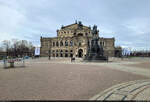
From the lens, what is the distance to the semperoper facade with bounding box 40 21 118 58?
2608 inches

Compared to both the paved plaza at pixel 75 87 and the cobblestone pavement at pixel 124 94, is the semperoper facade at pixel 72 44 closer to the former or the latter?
the paved plaza at pixel 75 87

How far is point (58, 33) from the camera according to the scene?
7969cm

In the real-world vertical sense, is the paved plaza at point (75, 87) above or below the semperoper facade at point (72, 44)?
below

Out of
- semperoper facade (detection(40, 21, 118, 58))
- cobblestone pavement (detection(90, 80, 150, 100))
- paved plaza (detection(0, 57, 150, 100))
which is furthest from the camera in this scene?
semperoper facade (detection(40, 21, 118, 58))

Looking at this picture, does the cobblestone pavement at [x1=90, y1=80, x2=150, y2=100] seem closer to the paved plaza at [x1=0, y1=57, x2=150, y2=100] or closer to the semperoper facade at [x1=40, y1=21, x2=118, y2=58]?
the paved plaza at [x1=0, y1=57, x2=150, y2=100]

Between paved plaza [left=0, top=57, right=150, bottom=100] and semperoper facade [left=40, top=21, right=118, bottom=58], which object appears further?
semperoper facade [left=40, top=21, right=118, bottom=58]

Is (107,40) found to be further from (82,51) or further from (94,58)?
(94,58)

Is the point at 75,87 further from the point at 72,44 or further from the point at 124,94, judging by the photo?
the point at 72,44

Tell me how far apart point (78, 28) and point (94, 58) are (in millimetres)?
52675

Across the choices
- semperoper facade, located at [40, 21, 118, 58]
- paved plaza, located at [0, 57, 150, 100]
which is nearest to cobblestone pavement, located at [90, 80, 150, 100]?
paved plaza, located at [0, 57, 150, 100]

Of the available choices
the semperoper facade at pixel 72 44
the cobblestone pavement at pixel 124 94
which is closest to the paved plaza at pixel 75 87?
the cobblestone pavement at pixel 124 94

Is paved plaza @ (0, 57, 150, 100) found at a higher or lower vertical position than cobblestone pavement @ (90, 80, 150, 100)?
lower

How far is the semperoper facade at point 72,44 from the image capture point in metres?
66.2

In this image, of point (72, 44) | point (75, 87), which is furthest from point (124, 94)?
→ point (72, 44)
